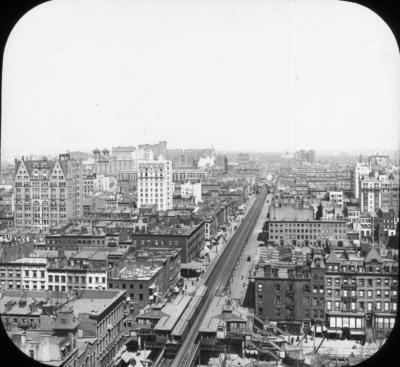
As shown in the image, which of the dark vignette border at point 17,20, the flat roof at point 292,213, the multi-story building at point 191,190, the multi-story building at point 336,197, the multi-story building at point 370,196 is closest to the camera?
the dark vignette border at point 17,20

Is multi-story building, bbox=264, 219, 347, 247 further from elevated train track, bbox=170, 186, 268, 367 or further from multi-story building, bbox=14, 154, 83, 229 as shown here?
multi-story building, bbox=14, 154, 83, 229

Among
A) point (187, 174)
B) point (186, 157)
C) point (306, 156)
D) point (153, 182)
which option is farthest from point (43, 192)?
point (306, 156)

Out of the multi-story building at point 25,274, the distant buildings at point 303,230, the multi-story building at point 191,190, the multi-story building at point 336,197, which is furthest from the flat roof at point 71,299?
the multi-story building at point 191,190

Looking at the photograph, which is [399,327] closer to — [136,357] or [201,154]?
[136,357]

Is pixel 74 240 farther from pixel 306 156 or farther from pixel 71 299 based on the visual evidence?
pixel 306 156

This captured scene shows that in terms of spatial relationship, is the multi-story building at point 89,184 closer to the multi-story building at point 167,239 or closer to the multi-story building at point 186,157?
the multi-story building at point 167,239

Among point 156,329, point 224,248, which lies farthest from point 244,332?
point 224,248
